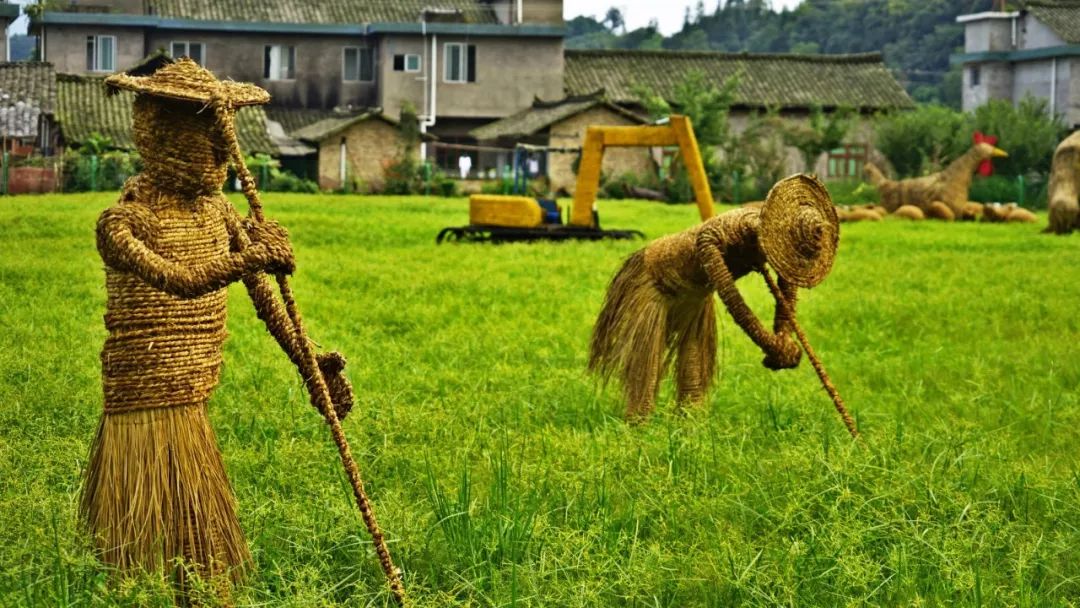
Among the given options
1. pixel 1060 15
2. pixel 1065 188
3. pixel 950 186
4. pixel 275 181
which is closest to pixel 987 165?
pixel 950 186

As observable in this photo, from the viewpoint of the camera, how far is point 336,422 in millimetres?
4910

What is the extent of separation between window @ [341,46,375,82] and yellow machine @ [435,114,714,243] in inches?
977

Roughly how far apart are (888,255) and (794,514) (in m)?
14.3

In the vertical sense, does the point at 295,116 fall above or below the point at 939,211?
above

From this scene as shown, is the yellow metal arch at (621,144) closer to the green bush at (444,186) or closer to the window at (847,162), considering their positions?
the green bush at (444,186)

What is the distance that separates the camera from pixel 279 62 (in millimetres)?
45281

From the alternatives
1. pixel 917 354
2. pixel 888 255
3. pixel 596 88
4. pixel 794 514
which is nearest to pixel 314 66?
pixel 596 88

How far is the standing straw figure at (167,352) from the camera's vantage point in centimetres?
509

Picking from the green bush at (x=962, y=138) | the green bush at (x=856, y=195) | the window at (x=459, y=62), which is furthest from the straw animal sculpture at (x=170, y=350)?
the window at (x=459, y=62)

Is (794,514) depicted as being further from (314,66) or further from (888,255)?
(314,66)

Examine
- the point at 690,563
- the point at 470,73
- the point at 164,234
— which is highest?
the point at 470,73

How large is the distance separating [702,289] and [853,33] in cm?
6315

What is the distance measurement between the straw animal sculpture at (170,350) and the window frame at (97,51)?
1575 inches

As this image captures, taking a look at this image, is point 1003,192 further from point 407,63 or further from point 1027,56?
point 407,63
